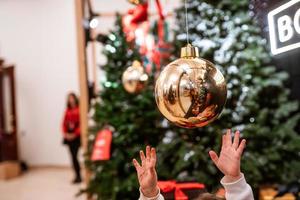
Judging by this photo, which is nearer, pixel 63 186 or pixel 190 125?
pixel 190 125

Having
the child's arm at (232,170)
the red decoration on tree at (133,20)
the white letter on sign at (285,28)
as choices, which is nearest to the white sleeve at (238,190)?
the child's arm at (232,170)

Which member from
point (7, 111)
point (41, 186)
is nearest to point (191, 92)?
point (41, 186)

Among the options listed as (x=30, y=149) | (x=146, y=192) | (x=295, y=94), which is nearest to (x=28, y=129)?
(x=30, y=149)

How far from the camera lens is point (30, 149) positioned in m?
8.38

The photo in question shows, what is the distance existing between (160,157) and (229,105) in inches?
30.9

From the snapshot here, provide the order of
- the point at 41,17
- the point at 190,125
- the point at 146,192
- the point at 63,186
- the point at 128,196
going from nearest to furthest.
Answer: the point at 190,125 < the point at 146,192 < the point at 128,196 < the point at 63,186 < the point at 41,17

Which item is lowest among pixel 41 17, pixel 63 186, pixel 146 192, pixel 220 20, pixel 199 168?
pixel 63 186

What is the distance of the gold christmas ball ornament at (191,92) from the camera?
1415 mm

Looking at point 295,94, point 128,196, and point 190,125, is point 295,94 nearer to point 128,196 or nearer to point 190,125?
point 128,196

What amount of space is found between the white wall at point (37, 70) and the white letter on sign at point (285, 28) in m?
6.93

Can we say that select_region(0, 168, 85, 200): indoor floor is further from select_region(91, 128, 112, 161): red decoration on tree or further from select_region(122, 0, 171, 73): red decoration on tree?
select_region(122, 0, 171, 73): red decoration on tree

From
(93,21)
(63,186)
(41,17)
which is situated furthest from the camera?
(41,17)

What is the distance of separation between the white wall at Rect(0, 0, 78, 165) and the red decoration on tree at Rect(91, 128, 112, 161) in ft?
14.8

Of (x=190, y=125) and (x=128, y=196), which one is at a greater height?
(x=190, y=125)
